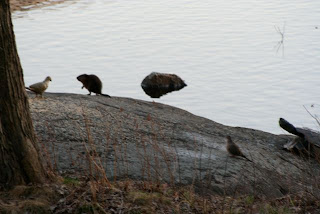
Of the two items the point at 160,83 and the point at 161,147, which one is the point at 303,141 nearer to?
the point at 161,147

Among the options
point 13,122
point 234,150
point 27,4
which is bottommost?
point 234,150

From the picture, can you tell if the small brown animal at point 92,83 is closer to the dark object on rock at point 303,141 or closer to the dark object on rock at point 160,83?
the dark object on rock at point 160,83

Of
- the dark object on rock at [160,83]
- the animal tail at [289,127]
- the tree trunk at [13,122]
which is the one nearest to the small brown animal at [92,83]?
the dark object on rock at [160,83]

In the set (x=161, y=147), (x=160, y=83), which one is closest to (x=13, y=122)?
(x=161, y=147)

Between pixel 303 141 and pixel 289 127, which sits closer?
pixel 303 141

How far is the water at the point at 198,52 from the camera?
561 inches

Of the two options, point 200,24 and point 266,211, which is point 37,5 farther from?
point 266,211

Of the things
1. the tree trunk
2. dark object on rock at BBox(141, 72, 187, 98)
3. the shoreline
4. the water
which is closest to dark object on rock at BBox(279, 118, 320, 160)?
the water

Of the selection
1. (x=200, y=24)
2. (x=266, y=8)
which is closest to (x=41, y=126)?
(x=200, y=24)

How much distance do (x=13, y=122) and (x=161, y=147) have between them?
3.19m

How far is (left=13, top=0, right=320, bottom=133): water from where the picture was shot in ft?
46.8

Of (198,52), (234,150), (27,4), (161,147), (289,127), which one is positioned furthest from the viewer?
(27,4)

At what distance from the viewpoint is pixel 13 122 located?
631 cm

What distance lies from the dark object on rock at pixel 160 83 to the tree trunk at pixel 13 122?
8.83 meters
